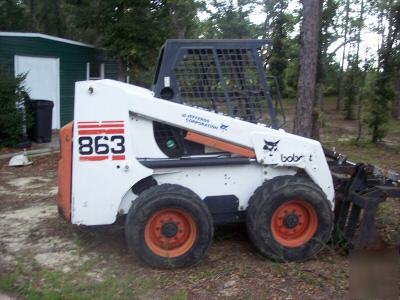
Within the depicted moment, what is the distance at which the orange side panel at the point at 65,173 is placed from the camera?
5.30 meters

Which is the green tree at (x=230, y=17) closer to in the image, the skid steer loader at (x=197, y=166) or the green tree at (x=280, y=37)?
the green tree at (x=280, y=37)

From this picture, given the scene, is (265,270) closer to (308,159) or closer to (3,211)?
(308,159)

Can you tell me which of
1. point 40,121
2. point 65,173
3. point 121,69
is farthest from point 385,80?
point 65,173

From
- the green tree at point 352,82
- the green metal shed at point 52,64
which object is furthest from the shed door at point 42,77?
the green tree at point 352,82

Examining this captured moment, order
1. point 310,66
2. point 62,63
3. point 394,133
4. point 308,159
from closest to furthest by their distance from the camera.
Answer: point 308,159, point 310,66, point 62,63, point 394,133

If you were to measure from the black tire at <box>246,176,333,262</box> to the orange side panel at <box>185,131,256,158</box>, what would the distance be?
1.24 feet

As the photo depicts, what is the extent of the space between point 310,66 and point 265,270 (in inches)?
199

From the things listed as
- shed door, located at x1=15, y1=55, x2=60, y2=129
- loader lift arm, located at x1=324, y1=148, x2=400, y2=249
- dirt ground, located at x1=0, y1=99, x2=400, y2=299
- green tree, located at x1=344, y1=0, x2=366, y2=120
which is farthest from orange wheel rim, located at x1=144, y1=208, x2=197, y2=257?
green tree, located at x1=344, y1=0, x2=366, y2=120

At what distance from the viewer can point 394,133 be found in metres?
18.4

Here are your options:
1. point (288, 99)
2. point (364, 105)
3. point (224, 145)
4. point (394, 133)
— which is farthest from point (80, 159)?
point (288, 99)

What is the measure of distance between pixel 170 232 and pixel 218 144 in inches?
39.5

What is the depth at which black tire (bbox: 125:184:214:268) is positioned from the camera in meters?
5.01

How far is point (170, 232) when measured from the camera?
5129 mm

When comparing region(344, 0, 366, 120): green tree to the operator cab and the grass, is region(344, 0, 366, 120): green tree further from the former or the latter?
the grass
